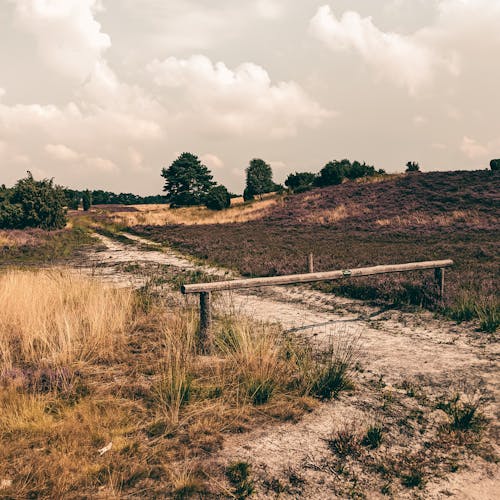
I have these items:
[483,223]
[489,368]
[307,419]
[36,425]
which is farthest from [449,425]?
[483,223]

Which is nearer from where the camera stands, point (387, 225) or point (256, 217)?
point (387, 225)

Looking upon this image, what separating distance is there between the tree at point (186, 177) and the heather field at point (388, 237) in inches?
1351

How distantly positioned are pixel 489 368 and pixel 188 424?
4.06 m

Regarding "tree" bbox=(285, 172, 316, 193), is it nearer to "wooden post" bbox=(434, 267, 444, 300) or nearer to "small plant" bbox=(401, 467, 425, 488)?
"wooden post" bbox=(434, 267, 444, 300)

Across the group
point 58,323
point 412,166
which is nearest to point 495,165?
point 412,166

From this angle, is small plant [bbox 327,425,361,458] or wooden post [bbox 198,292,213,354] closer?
small plant [bbox 327,425,361,458]

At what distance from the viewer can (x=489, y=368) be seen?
5.26 metres

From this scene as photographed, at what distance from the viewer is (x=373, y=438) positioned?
3.62 metres

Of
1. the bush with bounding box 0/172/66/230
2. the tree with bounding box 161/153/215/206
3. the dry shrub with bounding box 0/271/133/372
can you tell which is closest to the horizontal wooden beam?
the dry shrub with bounding box 0/271/133/372

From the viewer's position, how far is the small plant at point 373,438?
3.60 m

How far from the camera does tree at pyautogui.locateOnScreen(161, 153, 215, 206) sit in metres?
69.9

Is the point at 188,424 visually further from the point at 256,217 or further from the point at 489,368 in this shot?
the point at 256,217

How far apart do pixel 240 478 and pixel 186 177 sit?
68.9 m

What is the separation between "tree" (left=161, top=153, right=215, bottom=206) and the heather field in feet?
113
